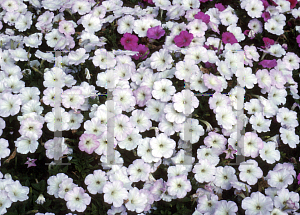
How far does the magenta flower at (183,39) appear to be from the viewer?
3991mm

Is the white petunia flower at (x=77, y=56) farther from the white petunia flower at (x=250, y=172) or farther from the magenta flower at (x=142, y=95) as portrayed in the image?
the white petunia flower at (x=250, y=172)

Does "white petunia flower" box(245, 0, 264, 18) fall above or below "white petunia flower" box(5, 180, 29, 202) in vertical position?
above

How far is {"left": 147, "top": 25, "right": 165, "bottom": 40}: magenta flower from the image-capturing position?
4.18 metres

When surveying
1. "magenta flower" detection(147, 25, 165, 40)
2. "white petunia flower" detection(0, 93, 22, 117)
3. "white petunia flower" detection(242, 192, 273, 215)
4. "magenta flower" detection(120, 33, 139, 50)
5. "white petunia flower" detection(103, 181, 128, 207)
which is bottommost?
"white petunia flower" detection(103, 181, 128, 207)

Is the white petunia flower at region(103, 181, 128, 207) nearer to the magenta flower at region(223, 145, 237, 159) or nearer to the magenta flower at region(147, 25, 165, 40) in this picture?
the magenta flower at region(223, 145, 237, 159)

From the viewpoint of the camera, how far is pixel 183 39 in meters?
4.02

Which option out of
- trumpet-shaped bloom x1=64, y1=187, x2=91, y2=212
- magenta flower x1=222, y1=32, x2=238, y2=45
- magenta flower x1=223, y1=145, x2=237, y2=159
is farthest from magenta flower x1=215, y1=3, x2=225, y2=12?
trumpet-shaped bloom x1=64, y1=187, x2=91, y2=212

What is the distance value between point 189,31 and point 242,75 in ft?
3.33

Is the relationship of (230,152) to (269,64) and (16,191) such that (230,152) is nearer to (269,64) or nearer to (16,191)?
Answer: (269,64)

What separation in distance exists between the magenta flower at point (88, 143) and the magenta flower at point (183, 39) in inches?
66.1

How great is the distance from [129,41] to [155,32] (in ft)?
1.22

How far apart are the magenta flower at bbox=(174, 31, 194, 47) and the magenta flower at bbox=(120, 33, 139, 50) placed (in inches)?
21.8

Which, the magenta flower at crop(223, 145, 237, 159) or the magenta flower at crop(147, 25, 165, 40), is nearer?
the magenta flower at crop(223, 145, 237, 159)

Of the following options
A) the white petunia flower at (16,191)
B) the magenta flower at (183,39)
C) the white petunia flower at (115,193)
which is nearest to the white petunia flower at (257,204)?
the white petunia flower at (115,193)
